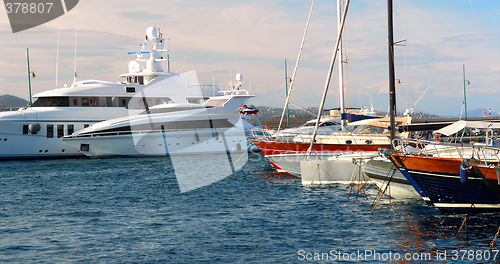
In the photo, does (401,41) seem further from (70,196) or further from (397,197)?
(70,196)

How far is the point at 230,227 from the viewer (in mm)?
13992

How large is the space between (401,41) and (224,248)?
1202cm

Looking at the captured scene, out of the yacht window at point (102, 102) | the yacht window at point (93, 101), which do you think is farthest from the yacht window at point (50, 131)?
the yacht window at point (102, 102)

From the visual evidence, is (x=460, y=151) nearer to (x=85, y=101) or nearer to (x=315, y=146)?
(x=315, y=146)

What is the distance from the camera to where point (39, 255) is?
11.6m

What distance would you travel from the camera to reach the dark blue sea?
11.2 metres

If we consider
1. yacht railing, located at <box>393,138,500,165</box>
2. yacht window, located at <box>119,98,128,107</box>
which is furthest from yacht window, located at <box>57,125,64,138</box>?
yacht railing, located at <box>393,138,500,165</box>

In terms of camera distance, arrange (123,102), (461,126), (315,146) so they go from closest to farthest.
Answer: (461,126) → (315,146) → (123,102)

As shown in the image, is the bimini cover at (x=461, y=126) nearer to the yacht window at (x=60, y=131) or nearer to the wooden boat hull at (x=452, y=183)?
the wooden boat hull at (x=452, y=183)

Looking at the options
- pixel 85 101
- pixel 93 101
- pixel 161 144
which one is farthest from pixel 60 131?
pixel 161 144

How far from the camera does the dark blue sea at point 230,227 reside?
443 inches

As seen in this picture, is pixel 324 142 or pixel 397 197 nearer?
pixel 397 197

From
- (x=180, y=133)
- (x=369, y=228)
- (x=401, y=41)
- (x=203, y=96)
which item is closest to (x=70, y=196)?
(x=369, y=228)

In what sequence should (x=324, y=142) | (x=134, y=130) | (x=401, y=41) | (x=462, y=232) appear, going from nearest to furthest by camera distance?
(x=462, y=232) < (x=401, y=41) < (x=324, y=142) < (x=134, y=130)
